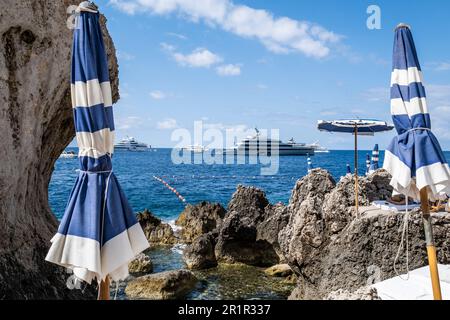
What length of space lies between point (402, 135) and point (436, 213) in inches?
169

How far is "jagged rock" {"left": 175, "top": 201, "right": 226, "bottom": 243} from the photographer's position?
21919 mm

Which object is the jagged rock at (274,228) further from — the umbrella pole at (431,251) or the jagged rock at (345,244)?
the umbrella pole at (431,251)

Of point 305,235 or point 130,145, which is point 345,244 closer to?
point 305,235

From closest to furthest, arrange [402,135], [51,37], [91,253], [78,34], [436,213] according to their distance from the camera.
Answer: [91,253], [78,34], [402,135], [51,37], [436,213]

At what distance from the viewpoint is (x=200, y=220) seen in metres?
22.3

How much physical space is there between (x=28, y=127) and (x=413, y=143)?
6.17 meters

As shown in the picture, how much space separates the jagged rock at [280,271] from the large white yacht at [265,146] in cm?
9363

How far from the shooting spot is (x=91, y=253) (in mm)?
4238

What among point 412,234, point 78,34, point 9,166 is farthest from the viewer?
point 412,234

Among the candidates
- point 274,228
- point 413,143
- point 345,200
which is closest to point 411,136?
point 413,143

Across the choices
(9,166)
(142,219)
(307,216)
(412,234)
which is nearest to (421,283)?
(412,234)

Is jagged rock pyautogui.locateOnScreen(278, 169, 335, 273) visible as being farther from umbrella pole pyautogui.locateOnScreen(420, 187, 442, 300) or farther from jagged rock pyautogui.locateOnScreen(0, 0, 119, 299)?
jagged rock pyautogui.locateOnScreen(0, 0, 119, 299)

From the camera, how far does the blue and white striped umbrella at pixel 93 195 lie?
4332 mm
